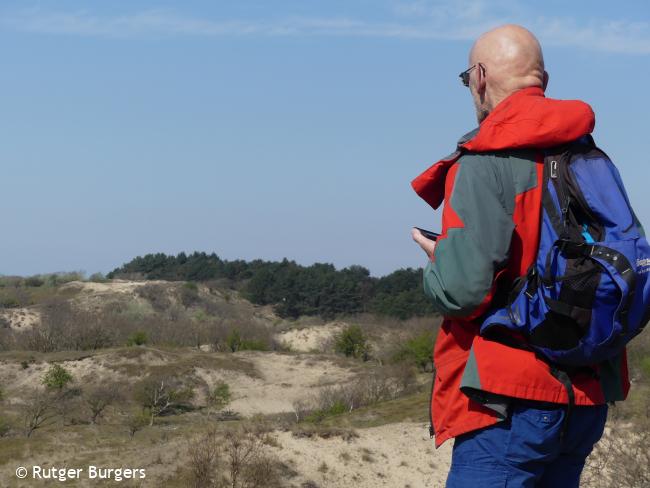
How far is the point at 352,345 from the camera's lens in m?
43.5

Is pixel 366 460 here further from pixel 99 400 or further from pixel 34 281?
pixel 34 281

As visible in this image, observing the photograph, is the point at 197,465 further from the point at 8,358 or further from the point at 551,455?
the point at 8,358

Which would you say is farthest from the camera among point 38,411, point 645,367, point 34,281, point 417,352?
point 34,281

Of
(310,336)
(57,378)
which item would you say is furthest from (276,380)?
(310,336)

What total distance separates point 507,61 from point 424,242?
0.56 meters

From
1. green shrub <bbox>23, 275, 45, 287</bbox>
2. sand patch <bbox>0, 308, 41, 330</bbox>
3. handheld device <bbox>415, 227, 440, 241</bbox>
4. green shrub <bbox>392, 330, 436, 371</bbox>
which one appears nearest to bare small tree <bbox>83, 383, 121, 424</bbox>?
green shrub <bbox>392, 330, 436, 371</bbox>

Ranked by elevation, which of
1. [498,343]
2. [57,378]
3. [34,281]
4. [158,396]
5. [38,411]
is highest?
[34,281]

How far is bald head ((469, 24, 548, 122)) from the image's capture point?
8.18 feet

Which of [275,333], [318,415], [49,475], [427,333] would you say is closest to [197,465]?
[49,475]

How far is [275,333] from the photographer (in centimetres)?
5212

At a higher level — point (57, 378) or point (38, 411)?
point (38, 411)

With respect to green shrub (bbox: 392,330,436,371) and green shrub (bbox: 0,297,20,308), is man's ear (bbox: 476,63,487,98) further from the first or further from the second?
green shrub (bbox: 0,297,20,308)

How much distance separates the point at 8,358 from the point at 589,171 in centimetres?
3673

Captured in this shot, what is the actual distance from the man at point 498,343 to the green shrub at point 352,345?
40694 mm
